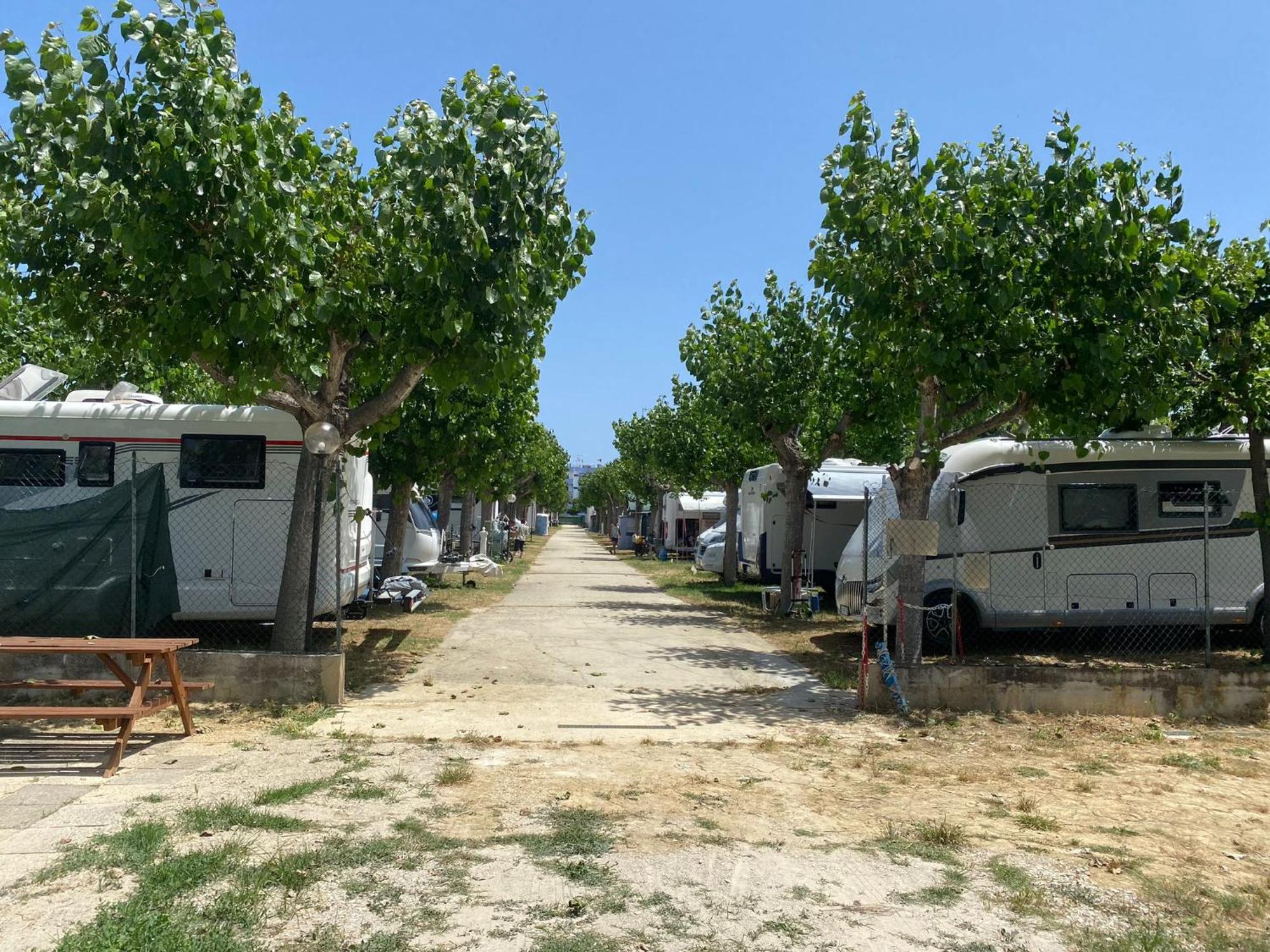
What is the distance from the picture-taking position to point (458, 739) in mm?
8000

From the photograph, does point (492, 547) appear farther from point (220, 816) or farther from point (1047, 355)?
point (220, 816)

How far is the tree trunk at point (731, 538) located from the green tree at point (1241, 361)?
1562 centimetres

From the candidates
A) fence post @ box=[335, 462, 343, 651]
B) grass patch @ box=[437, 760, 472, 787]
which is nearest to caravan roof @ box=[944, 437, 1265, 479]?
fence post @ box=[335, 462, 343, 651]

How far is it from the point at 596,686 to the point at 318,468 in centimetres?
350

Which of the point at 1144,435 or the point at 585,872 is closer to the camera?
the point at 585,872

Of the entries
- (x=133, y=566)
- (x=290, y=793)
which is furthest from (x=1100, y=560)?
(x=133, y=566)

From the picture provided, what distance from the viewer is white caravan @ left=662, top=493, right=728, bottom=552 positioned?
132 ft

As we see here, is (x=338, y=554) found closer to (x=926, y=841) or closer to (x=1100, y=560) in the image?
(x=926, y=841)

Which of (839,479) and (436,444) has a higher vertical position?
(436,444)

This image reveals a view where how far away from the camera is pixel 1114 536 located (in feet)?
39.8

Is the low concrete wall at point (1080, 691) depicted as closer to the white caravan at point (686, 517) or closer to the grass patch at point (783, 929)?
the grass patch at point (783, 929)

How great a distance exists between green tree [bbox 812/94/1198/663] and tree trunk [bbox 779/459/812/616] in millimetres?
8069

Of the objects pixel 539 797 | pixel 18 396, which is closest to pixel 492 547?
pixel 18 396

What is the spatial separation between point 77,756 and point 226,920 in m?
3.68
